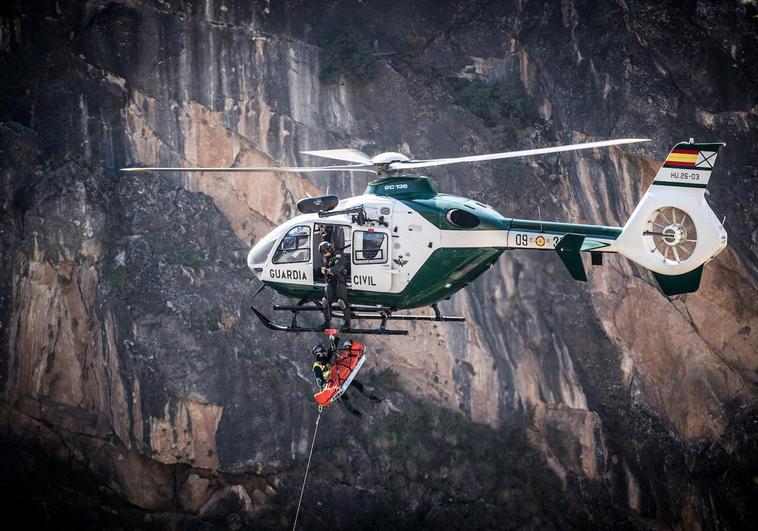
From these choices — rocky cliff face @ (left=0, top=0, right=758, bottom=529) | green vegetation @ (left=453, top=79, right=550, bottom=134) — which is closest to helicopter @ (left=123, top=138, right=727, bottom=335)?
rocky cliff face @ (left=0, top=0, right=758, bottom=529)

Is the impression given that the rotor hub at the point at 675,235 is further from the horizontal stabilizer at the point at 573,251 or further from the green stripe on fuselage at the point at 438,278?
the green stripe on fuselage at the point at 438,278

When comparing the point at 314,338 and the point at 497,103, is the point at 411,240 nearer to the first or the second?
the point at 314,338

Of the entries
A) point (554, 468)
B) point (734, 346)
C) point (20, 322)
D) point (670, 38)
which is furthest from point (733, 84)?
point (20, 322)

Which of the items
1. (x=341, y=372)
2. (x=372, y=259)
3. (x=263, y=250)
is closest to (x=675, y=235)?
(x=372, y=259)

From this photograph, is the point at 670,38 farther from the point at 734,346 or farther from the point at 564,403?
the point at 564,403

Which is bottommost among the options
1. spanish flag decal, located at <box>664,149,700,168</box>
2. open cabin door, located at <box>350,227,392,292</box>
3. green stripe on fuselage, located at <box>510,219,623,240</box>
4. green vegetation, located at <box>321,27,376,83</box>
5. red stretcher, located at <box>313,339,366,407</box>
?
red stretcher, located at <box>313,339,366,407</box>

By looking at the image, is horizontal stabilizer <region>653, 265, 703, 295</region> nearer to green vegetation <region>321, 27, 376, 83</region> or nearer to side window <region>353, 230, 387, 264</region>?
side window <region>353, 230, 387, 264</region>
